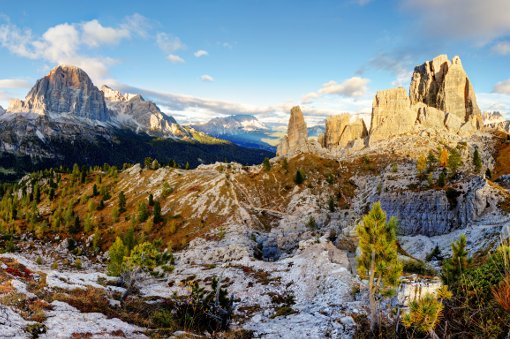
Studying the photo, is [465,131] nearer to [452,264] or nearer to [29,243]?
[452,264]

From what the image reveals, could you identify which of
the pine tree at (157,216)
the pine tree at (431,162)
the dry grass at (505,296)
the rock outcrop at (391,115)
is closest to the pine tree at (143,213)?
the pine tree at (157,216)

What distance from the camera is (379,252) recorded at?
74.8 feet

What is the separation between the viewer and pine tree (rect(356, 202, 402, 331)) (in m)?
22.3

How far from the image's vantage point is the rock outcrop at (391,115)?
184000 mm

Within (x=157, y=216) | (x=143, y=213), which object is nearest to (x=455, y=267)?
(x=157, y=216)

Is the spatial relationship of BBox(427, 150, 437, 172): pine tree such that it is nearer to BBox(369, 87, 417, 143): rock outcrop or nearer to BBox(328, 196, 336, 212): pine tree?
BBox(328, 196, 336, 212): pine tree

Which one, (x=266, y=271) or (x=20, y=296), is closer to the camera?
(x=20, y=296)

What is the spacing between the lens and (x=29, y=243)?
386 ft

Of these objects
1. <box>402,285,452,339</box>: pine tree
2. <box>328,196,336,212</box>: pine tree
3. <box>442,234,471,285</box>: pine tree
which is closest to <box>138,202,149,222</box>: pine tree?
<box>328,196,336,212</box>: pine tree

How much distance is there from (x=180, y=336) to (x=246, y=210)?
8864 cm

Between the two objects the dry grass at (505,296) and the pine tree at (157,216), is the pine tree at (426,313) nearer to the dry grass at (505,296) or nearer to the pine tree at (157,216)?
the dry grass at (505,296)

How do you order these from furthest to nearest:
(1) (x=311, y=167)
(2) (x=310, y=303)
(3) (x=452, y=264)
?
1. (1) (x=311, y=167)
2. (2) (x=310, y=303)
3. (3) (x=452, y=264)

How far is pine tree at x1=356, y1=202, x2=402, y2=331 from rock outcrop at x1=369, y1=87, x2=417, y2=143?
564ft

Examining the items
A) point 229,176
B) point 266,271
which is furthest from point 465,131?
point 266,271
